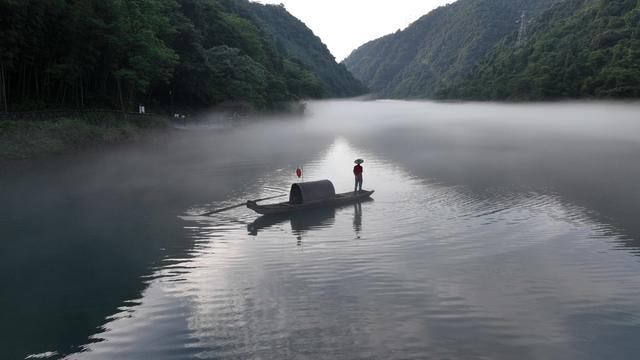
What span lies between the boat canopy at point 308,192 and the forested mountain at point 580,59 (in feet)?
383

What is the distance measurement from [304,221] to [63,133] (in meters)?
37.1

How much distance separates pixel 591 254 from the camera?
62.9 feet

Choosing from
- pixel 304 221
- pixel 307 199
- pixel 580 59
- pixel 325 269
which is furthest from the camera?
pixel 580 59

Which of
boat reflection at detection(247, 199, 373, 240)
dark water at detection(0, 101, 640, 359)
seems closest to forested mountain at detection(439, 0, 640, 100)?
dark water at detection(0, 101, 640, 359)

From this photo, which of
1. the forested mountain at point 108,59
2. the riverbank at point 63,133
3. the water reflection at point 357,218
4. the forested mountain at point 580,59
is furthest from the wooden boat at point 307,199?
the forested mountain at point 580,59

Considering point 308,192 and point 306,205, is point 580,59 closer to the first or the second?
point 308,192

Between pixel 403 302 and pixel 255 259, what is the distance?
6.27 metres

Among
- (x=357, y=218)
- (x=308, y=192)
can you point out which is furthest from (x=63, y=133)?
(x=357, y=218)

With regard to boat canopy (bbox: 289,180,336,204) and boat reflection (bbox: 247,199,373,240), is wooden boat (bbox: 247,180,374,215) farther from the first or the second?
boat reflection (bbox: 247,199,373,240)

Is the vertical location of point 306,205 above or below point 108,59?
below

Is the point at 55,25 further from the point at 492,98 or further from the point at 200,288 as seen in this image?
the point at 492,98

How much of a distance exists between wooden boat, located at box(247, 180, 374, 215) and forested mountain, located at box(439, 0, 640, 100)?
11619cm

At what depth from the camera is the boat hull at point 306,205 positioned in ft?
80.8

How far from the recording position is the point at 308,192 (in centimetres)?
2633
